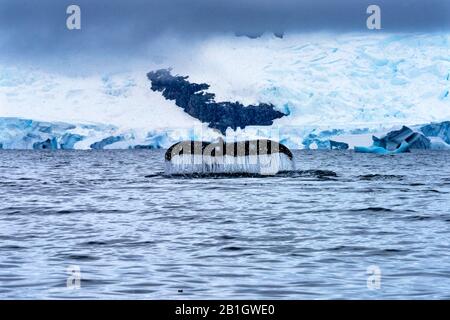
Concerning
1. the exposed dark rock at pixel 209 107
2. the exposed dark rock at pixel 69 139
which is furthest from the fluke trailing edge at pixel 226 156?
the exposed dark rock at pixel 209 107

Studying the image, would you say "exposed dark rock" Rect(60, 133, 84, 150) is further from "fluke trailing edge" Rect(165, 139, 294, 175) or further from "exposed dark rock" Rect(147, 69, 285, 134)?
"fluke trailing edge" Rect(165, 139, 294, 175)

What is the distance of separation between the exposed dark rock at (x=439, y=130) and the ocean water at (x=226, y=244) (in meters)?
80.4

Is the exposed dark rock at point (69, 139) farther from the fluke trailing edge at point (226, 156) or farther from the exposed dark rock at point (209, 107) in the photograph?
the fluke trailing edge at point (226, 156)

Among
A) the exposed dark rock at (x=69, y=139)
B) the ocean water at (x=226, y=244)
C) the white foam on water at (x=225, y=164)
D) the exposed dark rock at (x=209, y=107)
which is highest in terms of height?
the exposed dark rock at (x=209, y=107)

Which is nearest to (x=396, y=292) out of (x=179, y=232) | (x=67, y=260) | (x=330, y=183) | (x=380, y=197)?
(x=67, y=260)

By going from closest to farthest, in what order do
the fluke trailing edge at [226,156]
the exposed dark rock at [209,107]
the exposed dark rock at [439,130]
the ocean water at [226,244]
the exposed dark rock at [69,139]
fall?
the ocean water at [226,244], the fluke trailing edge at [226,156], the exposed dark rock at [439,130], the exposed dark rock at [69,139], the exposed dark rock at [209,107]

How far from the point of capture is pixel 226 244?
17.3 m

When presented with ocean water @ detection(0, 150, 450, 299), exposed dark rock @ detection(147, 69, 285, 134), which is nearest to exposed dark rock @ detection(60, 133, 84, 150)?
exposed dark rock @ detection(147, 69, 285, 134)

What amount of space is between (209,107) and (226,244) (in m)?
164

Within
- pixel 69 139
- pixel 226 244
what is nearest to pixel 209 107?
pixel 69 139

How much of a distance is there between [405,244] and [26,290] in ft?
26.4

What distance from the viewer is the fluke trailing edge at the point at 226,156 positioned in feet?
134

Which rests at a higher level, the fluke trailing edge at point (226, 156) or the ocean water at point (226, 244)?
the fluke trailing edge at point (226, 156)
